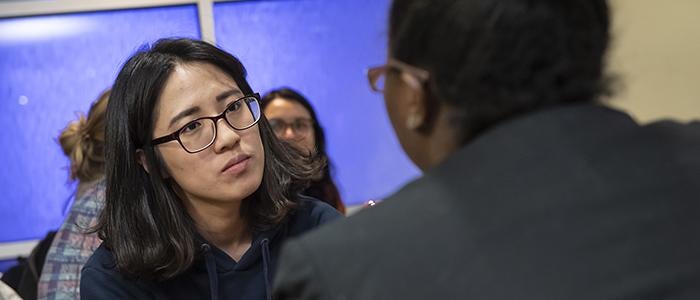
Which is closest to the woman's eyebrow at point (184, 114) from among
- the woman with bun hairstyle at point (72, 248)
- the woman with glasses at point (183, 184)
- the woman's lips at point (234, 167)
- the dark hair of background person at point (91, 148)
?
the woman with glasses at point (183, 184)

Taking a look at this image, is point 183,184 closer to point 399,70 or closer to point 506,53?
point 399,70

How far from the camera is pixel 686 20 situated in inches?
111

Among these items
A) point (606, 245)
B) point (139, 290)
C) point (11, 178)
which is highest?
point (11, 178)

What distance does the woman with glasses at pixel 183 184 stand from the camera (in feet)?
4.50

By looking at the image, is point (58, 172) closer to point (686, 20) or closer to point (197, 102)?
point (197, 102)

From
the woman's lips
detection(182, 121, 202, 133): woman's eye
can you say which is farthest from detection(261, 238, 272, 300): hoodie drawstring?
detection(182, 121, 202, 133): woman's eye

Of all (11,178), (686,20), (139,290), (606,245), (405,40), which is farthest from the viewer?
(11,178)

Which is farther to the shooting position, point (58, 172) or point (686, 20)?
point (58, 172)

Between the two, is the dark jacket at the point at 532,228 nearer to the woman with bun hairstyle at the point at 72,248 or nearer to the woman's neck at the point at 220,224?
the woman's neck at the point at 220,224

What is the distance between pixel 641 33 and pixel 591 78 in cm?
232

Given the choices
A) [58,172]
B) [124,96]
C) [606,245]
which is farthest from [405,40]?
[58,172]

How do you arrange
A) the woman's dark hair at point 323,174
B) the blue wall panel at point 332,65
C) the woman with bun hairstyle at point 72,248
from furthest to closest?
the blue wall panel at point 332,65, the woman's dark hair at point 323,174, the woman with bun hairstyle at point 72,248

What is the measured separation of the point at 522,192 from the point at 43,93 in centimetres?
277

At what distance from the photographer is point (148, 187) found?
145cm
